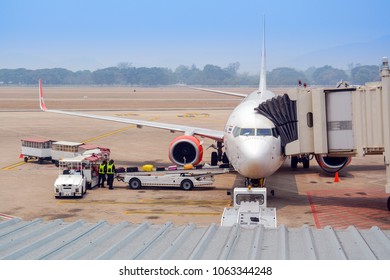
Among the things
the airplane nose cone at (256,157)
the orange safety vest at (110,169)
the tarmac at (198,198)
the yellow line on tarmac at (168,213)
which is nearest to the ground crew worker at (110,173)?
the orange safety vest at (110,169)

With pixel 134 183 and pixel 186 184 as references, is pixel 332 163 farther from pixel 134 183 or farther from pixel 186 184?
pixel 134 183

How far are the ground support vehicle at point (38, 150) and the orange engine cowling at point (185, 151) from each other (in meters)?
10.8

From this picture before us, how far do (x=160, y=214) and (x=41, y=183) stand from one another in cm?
1026

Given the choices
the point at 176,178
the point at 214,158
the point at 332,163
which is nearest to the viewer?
the point at 176,178

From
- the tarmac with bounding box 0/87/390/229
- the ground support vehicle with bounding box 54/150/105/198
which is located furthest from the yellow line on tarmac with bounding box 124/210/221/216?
the ground support vehicle with bounding box 54/150/105/198

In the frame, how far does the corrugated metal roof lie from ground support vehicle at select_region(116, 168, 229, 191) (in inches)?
690

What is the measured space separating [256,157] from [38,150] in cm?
2043

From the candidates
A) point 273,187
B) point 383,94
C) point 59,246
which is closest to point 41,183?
point 273,187

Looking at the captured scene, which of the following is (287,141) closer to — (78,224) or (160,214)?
(160,214)

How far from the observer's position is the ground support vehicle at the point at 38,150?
3716 cm

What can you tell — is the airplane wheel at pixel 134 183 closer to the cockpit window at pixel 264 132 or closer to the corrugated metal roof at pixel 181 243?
the cockpit window at pixel 264 132

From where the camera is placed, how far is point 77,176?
26875 millimetres

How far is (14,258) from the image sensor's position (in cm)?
820

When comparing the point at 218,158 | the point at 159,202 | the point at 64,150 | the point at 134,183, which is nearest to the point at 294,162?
the point at 218,158
